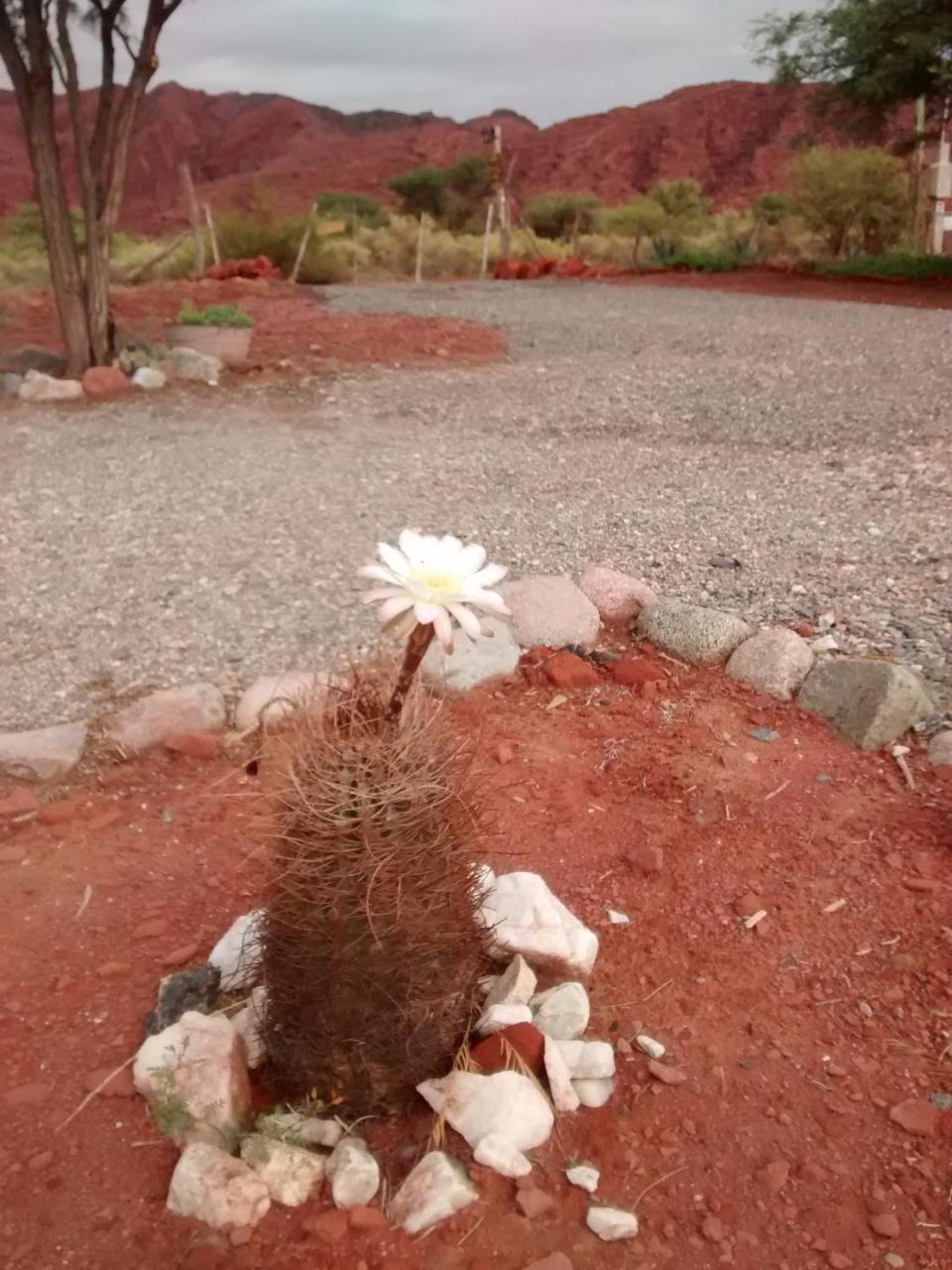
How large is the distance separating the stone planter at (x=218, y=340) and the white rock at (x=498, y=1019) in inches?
302

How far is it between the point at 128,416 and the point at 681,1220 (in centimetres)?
693

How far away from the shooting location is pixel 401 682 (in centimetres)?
186

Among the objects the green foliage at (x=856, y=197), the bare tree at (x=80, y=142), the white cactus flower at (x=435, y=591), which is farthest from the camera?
the green foliage at (x=856, y=197)

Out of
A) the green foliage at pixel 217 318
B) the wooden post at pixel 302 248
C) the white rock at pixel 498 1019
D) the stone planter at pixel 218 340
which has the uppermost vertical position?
the wooden post at pixel 302 248

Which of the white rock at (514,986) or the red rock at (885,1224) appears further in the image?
the white rock at (514,986)

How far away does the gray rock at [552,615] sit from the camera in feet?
13.9

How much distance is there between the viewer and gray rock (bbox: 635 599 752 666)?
4.14m

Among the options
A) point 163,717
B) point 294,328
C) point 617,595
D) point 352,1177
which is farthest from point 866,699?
point 294,328

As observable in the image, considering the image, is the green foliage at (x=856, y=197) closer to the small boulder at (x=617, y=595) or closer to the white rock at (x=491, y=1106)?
the small boulder at (x=617, y=595)

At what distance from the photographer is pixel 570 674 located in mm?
4020

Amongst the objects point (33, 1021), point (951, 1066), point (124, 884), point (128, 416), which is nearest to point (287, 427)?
point (128, 416)

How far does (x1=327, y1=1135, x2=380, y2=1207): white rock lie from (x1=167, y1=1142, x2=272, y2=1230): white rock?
12cm

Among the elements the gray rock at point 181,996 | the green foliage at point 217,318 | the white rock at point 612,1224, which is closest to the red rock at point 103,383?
the green foliage at point 217,318

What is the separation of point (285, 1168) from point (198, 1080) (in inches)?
9.3
